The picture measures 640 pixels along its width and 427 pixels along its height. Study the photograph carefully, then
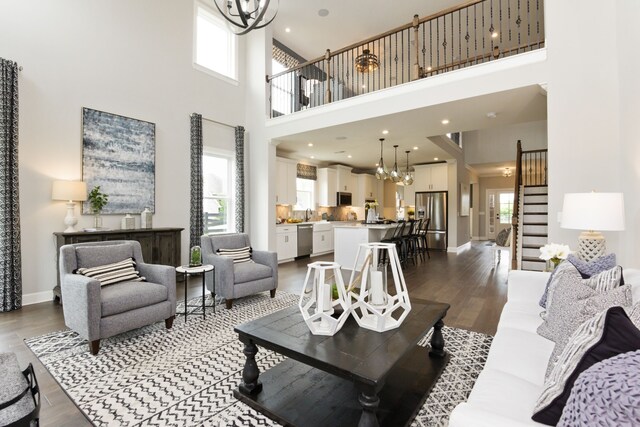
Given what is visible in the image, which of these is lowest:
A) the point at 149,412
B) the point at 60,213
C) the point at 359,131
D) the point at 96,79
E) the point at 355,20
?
the point at 149,412

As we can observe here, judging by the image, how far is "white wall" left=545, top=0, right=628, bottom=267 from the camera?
3.33 metres

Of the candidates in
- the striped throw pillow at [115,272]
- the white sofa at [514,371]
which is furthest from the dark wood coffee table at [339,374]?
the striped throw pillow at [115,272]

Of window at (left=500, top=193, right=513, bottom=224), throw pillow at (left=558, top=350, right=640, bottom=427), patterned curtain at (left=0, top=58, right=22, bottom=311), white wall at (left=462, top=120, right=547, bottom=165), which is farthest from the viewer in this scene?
window at (left=500, top=193, right=513, bottom=224)

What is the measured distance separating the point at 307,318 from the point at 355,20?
718cm

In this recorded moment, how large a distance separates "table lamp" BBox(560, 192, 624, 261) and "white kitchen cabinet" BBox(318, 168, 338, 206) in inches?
272

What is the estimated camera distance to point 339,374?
4.96ft

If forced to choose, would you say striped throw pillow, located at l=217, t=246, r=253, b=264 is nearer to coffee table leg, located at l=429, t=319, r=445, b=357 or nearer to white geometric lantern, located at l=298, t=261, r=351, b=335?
white geometric lantern, located at l=298, t=261, r=351, b=335

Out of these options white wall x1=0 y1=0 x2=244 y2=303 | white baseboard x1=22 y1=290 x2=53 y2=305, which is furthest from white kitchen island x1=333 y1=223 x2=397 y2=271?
white baseboard x1=22 y1=290 x2=53 y2=305

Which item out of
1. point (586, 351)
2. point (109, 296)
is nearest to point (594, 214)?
point (586, 351)

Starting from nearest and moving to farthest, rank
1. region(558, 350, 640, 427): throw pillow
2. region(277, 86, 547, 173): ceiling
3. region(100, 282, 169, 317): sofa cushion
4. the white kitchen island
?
1. region(558, 350, 640, 427): throw pillow
2. region(100, 282, 169, 317): sofa cushion
3. region(277, 86, 547, 173): ceiling
4. the white kitchen island

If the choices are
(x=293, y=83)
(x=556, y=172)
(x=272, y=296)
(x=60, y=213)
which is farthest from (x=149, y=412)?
(x=293, y=83)

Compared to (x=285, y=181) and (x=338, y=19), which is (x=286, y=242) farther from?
(x=338, y=19)

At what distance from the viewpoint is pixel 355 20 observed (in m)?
6.97

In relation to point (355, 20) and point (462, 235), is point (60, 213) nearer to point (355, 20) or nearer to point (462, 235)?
point (355, 20)
